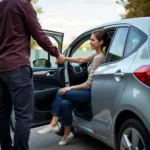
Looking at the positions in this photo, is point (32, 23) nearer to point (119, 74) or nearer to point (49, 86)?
point (119, 74)

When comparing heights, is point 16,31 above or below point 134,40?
above

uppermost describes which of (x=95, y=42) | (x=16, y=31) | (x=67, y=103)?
(x=16, y=31)

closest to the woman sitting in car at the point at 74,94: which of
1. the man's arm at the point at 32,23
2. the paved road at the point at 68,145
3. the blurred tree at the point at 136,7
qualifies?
the paved road at the point at 68,145

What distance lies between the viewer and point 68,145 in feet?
18.5

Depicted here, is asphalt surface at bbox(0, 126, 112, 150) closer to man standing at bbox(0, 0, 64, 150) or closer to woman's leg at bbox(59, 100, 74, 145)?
woman's leg at bbox(59, 100, 74, 145)

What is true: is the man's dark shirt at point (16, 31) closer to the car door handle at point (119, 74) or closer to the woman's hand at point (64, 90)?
the car door handle at point (119, 74)

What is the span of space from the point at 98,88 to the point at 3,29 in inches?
50.4

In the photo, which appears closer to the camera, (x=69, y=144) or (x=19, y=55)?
(x=19, y=55)

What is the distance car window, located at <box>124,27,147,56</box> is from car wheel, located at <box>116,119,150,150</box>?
2.35 ft

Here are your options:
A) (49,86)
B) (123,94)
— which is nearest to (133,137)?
(123,94)

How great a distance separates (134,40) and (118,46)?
0.33m

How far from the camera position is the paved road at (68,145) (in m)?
5.50

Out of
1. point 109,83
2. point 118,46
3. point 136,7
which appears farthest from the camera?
point 136,7

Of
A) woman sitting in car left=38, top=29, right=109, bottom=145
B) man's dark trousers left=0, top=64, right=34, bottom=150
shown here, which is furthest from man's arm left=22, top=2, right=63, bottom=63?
woman sitting in car left=38, top=29, right=109, bottom=145
